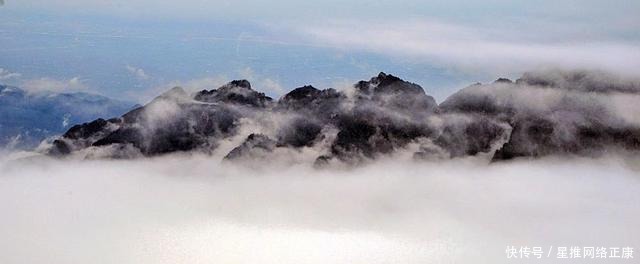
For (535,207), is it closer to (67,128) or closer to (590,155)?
(590,155)

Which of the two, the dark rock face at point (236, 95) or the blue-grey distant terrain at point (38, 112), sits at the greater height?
the dark rock face at point (236, 95)

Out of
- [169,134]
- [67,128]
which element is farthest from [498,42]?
[67,128]

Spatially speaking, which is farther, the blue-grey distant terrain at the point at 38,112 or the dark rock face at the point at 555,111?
the blue-grey distant terrain at the point at 38,112

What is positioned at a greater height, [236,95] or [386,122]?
[236,95]

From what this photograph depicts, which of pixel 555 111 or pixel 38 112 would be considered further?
pixel 38 112

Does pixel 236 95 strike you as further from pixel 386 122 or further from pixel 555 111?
pixel 555 111

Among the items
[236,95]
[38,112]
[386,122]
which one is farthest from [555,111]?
[38,112]

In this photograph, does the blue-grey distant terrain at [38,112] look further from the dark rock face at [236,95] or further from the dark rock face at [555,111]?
the dark rock face at [555,111]

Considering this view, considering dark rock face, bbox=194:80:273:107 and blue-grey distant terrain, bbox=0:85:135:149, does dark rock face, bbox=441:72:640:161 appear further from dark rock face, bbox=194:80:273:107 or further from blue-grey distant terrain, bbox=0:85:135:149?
blue-grey distant terrain, bbox=0:85:135:149

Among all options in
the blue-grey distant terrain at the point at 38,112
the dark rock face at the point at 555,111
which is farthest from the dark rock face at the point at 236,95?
the dark rock face at the point at 555,111
